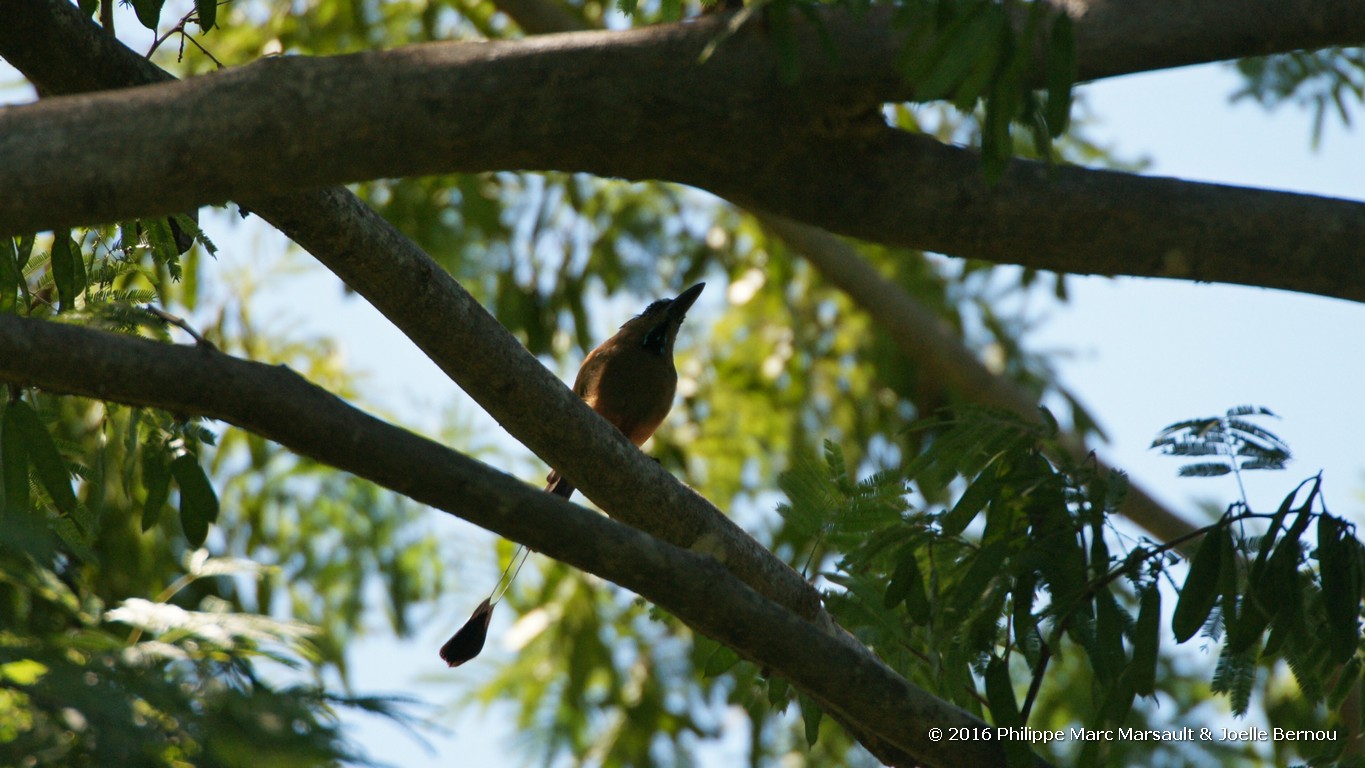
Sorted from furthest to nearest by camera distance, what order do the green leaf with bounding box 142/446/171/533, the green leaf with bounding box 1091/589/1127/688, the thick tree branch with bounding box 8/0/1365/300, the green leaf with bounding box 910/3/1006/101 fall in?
the green leaf with bounding box 142/446/171/533 → the green leaf with bounding box 1091/589/1127/688 → the green leaf with bounding box 910/3/1006/101 → the thick tree branch with bounding box 8/0/1365/300

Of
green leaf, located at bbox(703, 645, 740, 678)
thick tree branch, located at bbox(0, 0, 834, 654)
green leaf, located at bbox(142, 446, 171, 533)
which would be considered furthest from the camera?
green leaf, located at bbox(703, 645, 740, 678)

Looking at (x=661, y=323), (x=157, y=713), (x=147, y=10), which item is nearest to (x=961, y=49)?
(x=157, y=713)

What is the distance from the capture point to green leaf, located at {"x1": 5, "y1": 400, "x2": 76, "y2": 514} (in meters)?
2.49

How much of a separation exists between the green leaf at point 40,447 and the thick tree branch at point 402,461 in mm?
535

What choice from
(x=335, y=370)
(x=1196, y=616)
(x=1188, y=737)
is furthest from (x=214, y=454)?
(x=1196, y=616)

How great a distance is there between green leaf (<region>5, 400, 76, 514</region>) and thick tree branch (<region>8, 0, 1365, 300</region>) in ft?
2.43

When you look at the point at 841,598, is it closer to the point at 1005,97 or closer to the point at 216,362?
the point at 1005,97

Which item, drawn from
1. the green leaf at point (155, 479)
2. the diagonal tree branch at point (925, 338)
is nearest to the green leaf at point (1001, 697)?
the green leaf at point (155, 479)

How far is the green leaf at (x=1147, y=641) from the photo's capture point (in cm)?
264

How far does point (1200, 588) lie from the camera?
8.68 feet

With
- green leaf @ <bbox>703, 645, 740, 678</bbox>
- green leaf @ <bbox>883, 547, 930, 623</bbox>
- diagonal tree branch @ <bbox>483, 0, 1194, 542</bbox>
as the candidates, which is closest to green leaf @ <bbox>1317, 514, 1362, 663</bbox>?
green leaf @ <bbox>883, 547, 930, 623</bbox>

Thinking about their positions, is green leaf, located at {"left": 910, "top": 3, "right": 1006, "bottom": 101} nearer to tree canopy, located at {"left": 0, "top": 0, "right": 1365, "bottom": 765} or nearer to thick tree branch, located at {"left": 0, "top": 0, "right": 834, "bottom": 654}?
tree canopy, located at {"left": 0, "top": 0, "right": 1365, "bottom": 765}

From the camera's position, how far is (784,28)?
7.20 ft

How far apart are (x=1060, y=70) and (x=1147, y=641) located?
1.24 metres
